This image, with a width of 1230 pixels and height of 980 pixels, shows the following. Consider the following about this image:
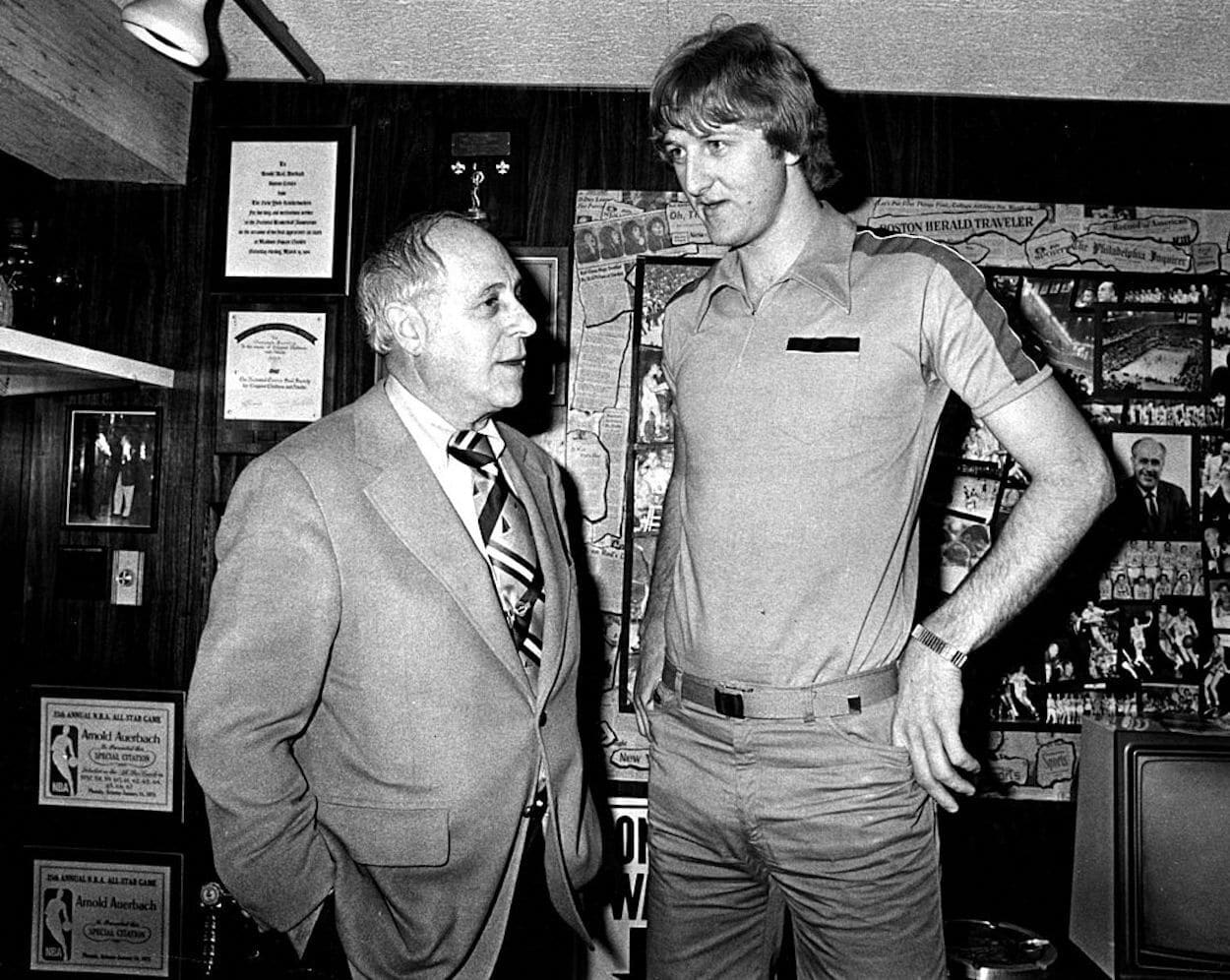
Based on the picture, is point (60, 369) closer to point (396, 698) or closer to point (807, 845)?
point (396, 698)

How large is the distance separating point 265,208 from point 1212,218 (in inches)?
107

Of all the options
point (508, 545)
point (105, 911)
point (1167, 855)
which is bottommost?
point (105, 911)

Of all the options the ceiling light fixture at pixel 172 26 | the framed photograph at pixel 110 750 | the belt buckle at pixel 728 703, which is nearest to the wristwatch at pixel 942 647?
the belt buckle at pixel 728 703

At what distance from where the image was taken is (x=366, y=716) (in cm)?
173

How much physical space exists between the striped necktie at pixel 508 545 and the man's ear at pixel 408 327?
0.19 metres

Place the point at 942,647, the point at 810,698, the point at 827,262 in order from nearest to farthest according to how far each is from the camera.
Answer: the point at 942,647, the point at 810,698, the point at 827,262

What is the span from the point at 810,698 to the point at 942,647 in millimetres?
243

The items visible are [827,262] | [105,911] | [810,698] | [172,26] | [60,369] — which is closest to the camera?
[810,698]

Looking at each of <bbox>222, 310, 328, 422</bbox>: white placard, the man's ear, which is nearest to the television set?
the man's ear

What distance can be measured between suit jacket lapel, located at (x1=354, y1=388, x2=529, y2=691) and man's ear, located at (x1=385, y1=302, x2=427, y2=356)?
0.71ft

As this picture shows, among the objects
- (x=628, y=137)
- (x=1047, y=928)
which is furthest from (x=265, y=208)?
(x=1047, y=928)

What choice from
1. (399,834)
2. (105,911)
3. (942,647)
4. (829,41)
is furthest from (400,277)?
(105,911)

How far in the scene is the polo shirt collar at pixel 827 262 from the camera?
1.77 metres

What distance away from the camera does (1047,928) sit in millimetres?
2758
